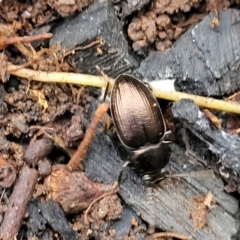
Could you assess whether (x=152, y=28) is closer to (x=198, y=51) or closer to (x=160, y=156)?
(x=198, y=51)

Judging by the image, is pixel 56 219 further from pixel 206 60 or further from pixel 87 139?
pixel 206 60

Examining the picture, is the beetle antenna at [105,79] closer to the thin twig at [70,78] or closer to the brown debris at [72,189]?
the thin twig at [70,78]

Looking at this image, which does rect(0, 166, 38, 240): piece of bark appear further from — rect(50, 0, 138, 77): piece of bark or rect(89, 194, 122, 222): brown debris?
rect(50, 0, 138, 77): piece of bark

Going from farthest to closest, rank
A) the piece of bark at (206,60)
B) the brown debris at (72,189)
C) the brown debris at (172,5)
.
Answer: the brown debris at (172,5), the piece of bark at (206,60), the brown debris at (72,189)

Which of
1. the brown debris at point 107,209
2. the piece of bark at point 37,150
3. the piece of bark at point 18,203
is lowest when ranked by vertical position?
the brown debris at point 107,209

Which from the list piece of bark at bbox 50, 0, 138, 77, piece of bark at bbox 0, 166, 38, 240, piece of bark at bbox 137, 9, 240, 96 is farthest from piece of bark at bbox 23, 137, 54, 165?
piece of bark at bbox 137, 9, 240, 96

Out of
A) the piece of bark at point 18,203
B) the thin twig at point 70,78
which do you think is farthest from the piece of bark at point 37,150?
the thin twig at point 70,78

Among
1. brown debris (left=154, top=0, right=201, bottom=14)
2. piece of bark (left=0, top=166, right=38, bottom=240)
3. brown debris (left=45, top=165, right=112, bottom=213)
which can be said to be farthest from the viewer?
brown debris (left=154, top=0, right=201, bottom=14)

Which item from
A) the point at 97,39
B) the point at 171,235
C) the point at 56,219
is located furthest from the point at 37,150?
the point at 171,235
